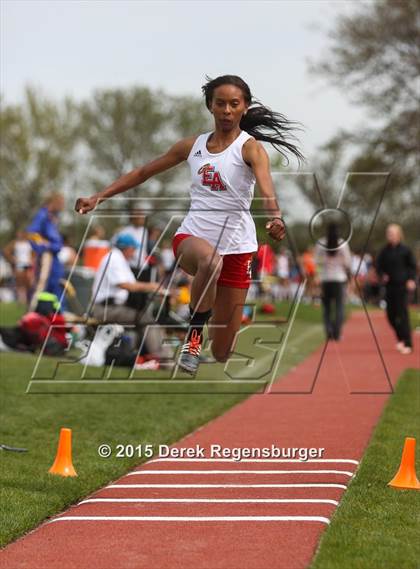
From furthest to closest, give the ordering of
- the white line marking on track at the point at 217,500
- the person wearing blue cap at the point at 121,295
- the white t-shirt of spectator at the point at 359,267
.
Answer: the person wearing blue cap at the point at 121,295, the white t-shirt of spectator at the point at 359,267, the white line marking on track at the point at 217,500

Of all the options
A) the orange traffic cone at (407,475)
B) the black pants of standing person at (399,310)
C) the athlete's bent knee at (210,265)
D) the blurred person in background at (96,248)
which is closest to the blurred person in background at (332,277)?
the black pants of standing person at (399,310)

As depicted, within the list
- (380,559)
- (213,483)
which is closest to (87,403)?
(213,483)

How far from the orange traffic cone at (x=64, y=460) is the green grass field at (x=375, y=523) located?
6.11 ft

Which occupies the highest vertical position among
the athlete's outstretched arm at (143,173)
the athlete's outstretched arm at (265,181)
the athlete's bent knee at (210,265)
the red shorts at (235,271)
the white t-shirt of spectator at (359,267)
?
the athlete's outstretched arm at (265,181)

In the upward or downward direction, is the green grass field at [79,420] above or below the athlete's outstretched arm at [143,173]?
below

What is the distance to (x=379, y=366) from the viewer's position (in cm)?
1527

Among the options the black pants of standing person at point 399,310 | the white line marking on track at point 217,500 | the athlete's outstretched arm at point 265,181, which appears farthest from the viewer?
the black pants of standing person at point 399,310

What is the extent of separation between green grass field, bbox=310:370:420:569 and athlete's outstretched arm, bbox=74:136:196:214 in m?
2.60

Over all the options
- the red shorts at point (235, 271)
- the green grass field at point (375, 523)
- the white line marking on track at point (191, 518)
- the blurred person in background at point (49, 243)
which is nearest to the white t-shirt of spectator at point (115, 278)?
the blurred person in background at point (49, 243)

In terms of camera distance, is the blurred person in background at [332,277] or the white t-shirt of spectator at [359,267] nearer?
the white t-shirt of spectator at [359,267]

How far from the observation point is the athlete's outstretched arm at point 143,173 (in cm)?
740

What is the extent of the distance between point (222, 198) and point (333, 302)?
41.6ft

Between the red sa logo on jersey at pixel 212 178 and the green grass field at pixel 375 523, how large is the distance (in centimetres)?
220

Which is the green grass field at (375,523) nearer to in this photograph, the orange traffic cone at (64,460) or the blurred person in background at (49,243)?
the orange traffic cone at (64,460)
